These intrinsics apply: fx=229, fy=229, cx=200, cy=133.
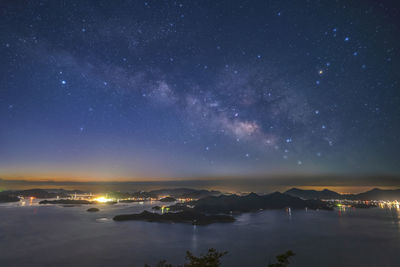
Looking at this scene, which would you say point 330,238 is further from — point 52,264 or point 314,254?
point 52,264

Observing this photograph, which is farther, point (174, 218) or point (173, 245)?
point (174, 218)

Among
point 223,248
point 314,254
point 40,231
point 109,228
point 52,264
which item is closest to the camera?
point 52,264

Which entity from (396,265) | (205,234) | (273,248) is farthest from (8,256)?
(396,265)

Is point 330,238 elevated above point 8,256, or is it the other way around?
point 8,256

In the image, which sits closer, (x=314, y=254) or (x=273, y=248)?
(x=314, y=254)

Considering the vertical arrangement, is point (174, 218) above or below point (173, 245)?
below

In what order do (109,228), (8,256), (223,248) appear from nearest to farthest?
(8,256) → (223,248) → (109,228)

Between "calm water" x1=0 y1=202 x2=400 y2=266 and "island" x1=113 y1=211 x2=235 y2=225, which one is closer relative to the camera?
"calm water" x1=0 y1=202 x2=400 y2=266

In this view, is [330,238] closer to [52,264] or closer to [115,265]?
[115,265]

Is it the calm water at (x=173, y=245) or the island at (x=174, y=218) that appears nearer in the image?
the calm water at (x=173, y=245)
